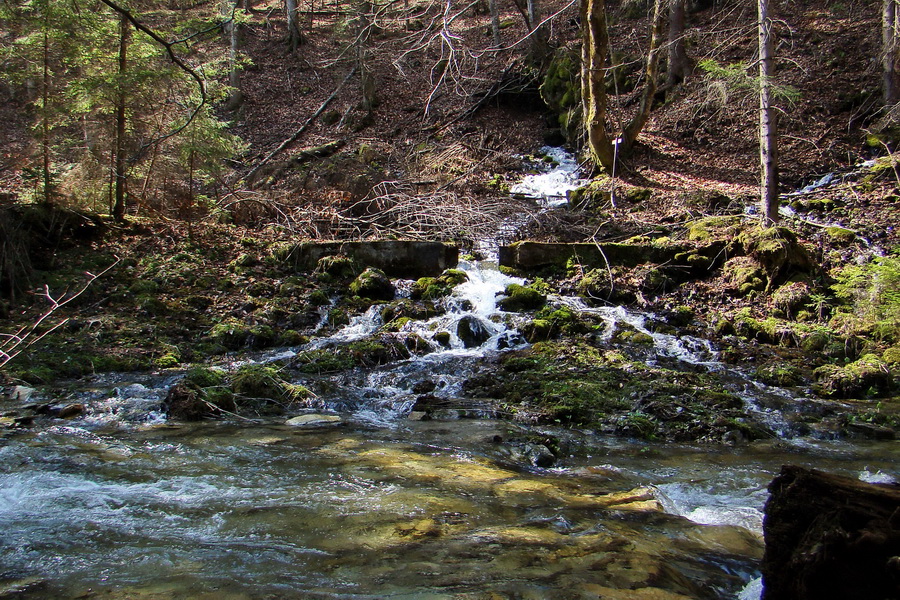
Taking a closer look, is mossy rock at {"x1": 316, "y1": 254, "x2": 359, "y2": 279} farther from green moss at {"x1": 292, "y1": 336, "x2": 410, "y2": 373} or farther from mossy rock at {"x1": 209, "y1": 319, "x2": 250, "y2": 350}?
green moss at {"x1": 292, "y1": 336, "x2": 410, "y2": 373}

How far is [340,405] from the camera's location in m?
6.67

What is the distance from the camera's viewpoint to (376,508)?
11.5ft

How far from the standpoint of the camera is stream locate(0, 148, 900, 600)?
260cm

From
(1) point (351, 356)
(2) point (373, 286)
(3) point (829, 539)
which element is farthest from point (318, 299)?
(3) point (829, 539)

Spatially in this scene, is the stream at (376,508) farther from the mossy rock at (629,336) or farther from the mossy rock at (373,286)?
the mossy rock at (373,286)

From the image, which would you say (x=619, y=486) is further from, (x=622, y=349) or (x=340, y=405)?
(x=622, y=349)

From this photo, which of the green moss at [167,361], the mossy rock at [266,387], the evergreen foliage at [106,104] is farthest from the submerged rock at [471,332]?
the evergreen foliage at [106,104]

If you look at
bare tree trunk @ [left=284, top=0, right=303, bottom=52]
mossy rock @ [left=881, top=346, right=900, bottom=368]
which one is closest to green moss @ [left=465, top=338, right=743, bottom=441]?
mossy rock @ [left=881, top=346, right=900, bottom=368]

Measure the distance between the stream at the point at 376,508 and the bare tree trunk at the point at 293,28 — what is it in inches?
1010

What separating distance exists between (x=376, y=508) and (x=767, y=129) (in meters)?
9.76

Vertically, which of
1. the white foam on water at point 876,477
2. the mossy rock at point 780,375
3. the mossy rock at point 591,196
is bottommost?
the white foam on water at point 876,477

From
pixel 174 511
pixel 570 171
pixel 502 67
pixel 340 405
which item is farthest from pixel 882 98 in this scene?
pixel 174 511

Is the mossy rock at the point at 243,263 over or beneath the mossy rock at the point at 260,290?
over

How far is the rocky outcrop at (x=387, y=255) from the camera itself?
1182 centimetres
